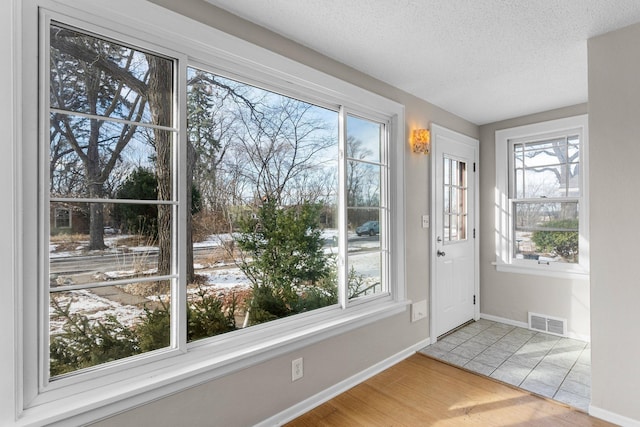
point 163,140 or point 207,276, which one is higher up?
point 163,140

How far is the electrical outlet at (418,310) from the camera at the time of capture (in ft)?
9.91

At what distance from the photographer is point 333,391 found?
2.32 metres

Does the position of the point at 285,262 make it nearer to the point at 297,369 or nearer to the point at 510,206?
the point at 297,369

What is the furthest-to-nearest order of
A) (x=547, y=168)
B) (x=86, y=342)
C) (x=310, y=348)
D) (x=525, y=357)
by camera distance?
(x=547, y=168) < (x=525, y=357) < (x=310, y=348) < (x=86, y=342)

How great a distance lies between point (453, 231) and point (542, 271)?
1015 mm

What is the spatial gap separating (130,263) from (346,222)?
145 cm

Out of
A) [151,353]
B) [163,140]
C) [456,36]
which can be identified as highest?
[456,36]

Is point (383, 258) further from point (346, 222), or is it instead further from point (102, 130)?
point (102, 130)

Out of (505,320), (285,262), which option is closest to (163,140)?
(285,262)

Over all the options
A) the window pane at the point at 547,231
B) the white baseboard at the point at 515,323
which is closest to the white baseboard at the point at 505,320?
the white baseboard at the point at 515,323

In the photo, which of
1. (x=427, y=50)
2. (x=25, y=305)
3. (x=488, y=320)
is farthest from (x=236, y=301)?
(x=488, y=320)

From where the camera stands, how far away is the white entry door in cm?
330

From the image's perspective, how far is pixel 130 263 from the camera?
1550mm
